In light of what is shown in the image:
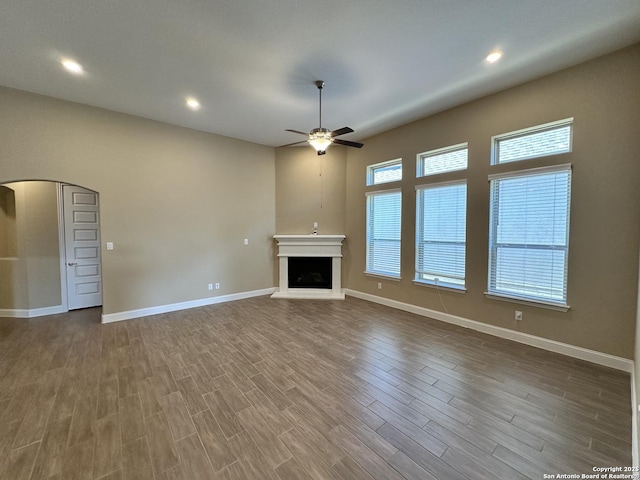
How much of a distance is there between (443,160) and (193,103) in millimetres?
4134

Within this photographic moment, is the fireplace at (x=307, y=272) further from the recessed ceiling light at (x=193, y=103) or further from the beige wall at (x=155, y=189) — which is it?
the recessed ceiling light at (x=193, y=103)

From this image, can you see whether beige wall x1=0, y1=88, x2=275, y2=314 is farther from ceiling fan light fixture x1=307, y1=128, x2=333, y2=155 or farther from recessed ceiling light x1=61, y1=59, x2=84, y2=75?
ceiling fan light fixture x1=307, y1=128, x2=333, y2=155

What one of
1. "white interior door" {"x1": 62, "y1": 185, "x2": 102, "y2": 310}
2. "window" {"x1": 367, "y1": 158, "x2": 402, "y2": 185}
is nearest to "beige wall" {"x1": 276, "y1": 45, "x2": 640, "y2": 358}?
"window" {"x1": 367, "y1": 158, "x2": 402, "y2": 185}

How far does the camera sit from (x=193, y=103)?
3.92 meters

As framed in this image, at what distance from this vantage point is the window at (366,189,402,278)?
196 inches

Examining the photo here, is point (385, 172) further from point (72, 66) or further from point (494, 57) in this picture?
point (72, 66)

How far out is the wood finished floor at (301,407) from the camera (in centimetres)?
167

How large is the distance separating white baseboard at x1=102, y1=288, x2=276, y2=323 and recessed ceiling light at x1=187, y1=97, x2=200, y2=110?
11.5ft

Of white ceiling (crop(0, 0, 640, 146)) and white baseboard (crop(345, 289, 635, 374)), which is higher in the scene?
white ceiling (crop(0, 0, 640, 146))

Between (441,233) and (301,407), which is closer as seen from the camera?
(301,407)

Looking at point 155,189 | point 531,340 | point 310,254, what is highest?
point 155,189

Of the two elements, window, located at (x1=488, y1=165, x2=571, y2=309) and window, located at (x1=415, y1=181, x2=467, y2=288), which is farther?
window, located at (x1=415, y1=181, x2=467, y2=288)

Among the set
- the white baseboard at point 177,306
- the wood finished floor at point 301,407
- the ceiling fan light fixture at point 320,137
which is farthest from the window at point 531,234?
the white baseboard at point 177,306

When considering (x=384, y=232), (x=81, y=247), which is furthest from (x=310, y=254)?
(x=81, y=247)
